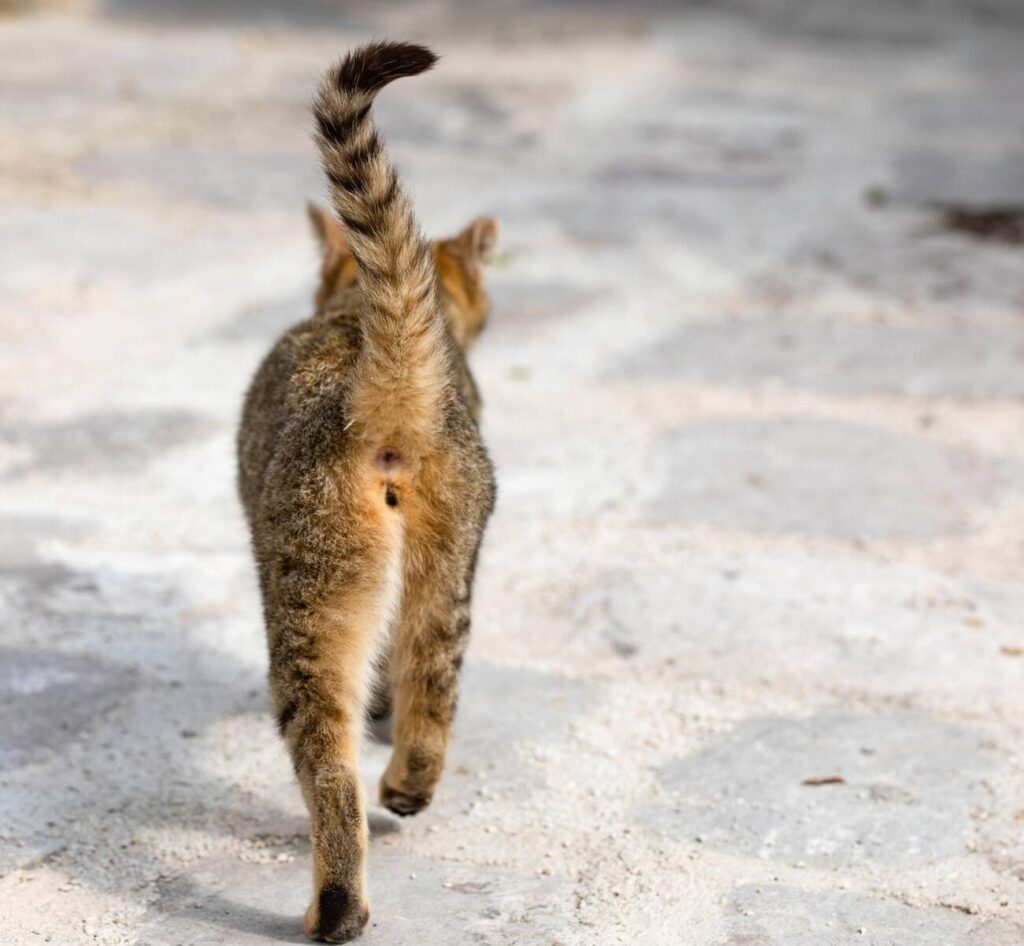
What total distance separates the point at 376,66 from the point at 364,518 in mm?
1063

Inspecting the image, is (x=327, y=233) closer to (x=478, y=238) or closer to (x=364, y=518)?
(x=478, y=238)

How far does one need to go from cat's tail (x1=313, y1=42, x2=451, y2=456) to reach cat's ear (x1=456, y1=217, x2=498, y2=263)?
221cm

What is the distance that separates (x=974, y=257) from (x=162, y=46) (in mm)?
7022

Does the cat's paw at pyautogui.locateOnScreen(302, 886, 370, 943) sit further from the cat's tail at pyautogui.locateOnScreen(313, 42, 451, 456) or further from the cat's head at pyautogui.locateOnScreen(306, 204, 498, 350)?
the cat's head at pyautogui.locateOnScreen(306, 204, 498, 350)

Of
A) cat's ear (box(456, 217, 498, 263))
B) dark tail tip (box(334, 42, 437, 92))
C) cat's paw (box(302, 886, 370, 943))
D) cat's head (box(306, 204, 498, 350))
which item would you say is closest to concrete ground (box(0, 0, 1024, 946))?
cat's paw (box(302, 886, 370, 943))

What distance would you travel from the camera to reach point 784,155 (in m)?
11.3

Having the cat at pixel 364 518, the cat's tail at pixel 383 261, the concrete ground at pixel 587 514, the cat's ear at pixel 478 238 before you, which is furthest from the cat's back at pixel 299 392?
the cat's ear at pixel 478 238

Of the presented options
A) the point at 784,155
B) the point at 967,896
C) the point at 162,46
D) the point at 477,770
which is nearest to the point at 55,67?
the point at 162,46

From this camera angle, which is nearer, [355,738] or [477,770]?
[355,738]

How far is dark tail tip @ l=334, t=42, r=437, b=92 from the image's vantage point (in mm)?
3654

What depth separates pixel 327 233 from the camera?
6027mm

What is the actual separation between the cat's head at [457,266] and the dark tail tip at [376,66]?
82.1 inches

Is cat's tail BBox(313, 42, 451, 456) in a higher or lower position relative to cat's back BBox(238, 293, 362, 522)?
higher

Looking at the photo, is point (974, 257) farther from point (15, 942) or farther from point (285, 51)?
point (15, 942)
